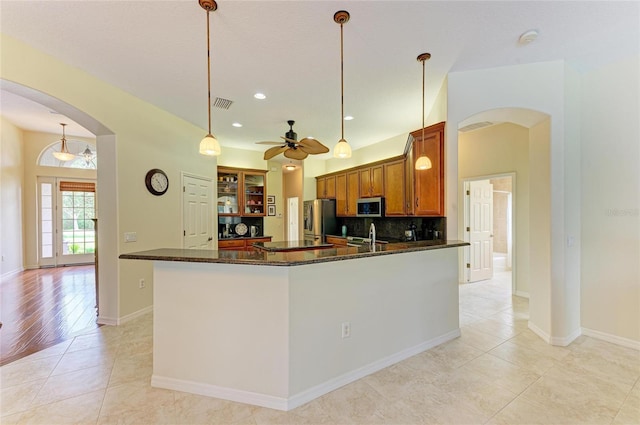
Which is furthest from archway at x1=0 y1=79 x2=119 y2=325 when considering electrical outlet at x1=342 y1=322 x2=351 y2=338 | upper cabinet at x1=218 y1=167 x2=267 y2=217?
electrical outlet at x1=342 y1=322 x2=351 y2=338

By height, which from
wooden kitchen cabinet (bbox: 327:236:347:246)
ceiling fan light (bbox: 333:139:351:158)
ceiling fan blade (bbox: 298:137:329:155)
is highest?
ceiling fan blade (bbox: 298:137:329:155)

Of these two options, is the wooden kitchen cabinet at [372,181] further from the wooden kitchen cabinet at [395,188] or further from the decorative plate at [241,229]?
the decorative plate at [241,229]

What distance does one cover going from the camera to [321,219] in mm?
6566

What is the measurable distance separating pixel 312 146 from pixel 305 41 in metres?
1.11

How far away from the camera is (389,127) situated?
198 inches

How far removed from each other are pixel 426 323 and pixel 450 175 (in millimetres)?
1646

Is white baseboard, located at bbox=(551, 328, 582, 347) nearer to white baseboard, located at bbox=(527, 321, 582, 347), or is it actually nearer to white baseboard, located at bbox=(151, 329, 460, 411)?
white baseboard, located at bbox=(527, 321, 582, 347)

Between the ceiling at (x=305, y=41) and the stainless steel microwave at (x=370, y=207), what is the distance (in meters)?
2.08

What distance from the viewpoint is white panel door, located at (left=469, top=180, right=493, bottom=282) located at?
536 cm

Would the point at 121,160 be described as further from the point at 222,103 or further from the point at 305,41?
the point at 305,41

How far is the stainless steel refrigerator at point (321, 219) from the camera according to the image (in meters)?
6.56

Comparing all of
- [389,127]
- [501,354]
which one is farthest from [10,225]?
[501,354]

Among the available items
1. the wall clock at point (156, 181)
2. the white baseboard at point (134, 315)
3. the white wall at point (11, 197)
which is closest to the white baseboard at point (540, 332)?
the white baseboard at point (134, 315)

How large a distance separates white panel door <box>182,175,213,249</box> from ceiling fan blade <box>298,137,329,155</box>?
2416 mm
